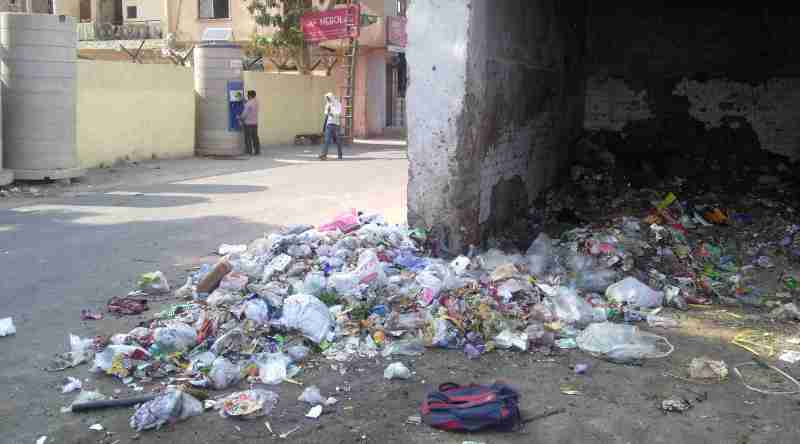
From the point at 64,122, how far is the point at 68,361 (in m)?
7.80

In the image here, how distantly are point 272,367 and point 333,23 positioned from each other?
1681cm

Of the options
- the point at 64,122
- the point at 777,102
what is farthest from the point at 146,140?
the point at 777,102

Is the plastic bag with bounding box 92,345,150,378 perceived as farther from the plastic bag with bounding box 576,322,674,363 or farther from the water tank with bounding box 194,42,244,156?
the water tank with bounding box 194,42,244,156

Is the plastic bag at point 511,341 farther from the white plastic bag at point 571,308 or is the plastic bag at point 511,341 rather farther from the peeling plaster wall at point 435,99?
the peeling plaster wall at point 435,99

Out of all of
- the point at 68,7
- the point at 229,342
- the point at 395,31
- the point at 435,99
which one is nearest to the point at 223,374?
the point at 229,342

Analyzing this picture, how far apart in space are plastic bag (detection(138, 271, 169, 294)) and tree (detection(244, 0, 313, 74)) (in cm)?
1553

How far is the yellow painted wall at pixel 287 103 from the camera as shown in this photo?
1956 cm

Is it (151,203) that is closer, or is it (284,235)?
(284,235)

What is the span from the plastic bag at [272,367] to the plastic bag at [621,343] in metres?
1.96

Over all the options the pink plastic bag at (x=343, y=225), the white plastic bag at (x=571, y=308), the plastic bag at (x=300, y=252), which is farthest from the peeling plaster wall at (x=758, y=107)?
the plastic bag at (x=300, y=252)

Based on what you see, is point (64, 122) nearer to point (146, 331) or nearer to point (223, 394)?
point (146, 331)

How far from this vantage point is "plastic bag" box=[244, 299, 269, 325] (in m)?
5.05

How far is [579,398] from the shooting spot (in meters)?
4.23

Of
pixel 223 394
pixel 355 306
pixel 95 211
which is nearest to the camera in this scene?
pixel 223 394
